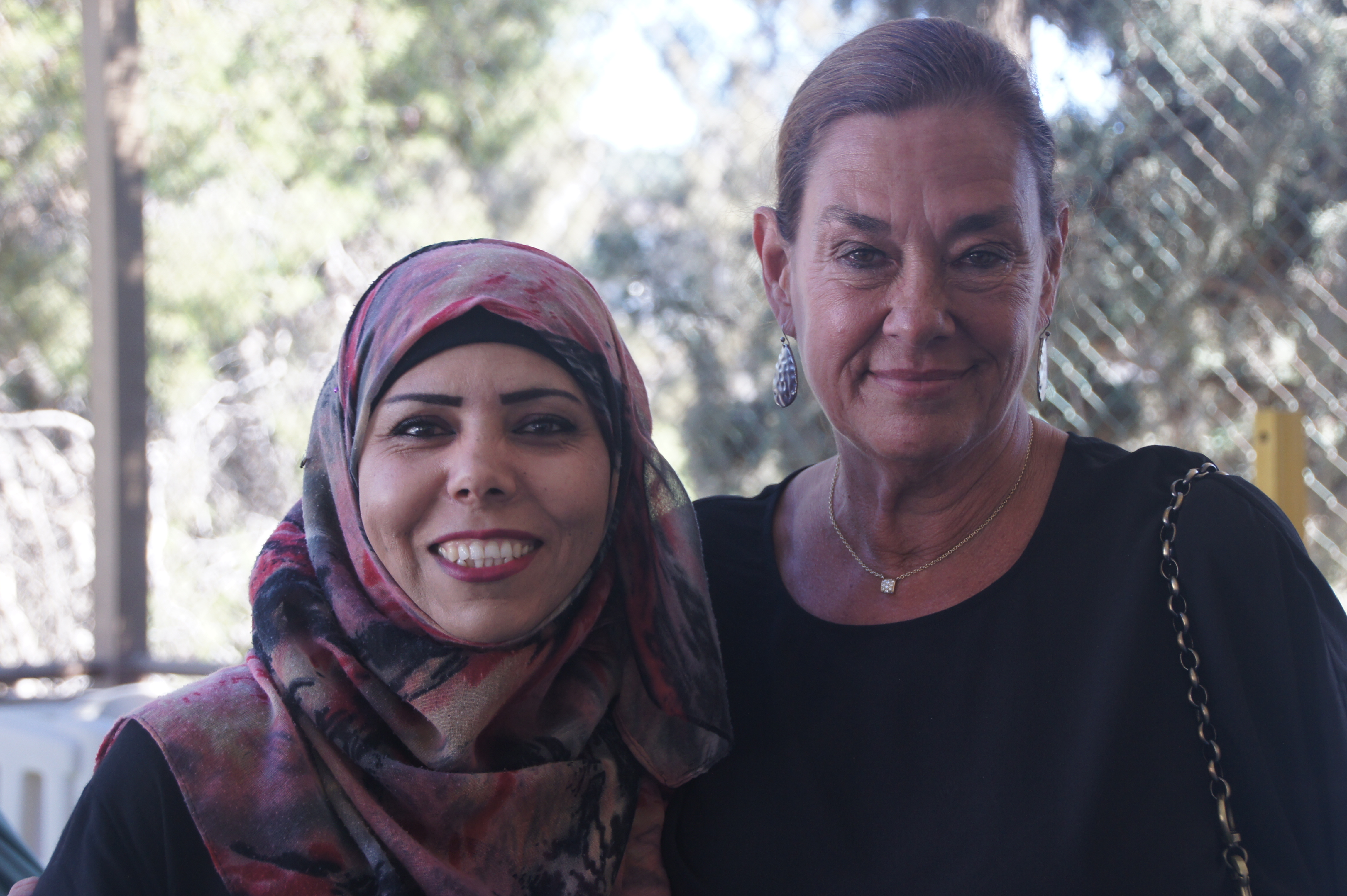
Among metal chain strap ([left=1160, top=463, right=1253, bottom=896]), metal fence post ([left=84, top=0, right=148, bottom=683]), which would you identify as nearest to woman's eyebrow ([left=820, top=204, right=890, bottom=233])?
metal chain strap ([left=1160, top=463, right=1253, bottom=896])

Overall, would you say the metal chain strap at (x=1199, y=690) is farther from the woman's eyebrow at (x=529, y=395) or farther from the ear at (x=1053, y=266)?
the woman's eyebrow at (x=529, y=395)

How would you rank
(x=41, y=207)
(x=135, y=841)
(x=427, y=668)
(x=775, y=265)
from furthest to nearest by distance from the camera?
(x=41, y=207) < (x=775, y=265) < (x=427, y=668) < (x=135, y=841)

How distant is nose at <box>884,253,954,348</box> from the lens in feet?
5.06

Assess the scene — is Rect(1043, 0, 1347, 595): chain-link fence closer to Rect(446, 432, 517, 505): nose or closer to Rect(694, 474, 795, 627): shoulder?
Rect(694, 474, 795, 627): shoulder

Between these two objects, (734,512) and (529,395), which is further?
(734,512)

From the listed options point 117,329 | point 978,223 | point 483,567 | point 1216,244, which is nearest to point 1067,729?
point 978,223

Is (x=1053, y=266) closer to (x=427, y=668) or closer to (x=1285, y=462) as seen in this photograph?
(x=1285, y=462)

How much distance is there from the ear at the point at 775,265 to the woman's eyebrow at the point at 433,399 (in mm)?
669

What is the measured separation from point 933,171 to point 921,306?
20 centimetres

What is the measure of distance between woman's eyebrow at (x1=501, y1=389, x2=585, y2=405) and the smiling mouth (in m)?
0.19

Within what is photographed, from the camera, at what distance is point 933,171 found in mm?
1546

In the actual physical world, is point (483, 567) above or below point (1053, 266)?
below

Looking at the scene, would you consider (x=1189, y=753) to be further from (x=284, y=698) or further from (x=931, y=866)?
(x=284, y=698)

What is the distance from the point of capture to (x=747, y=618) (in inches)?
72.8
